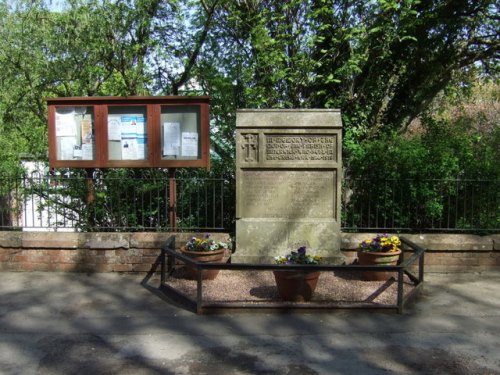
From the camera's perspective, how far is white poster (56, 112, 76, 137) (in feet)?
23.5

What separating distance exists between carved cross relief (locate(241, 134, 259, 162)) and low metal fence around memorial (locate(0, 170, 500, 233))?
650mm

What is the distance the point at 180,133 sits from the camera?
7.10 meters

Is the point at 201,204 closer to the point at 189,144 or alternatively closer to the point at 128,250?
the point at 189,144

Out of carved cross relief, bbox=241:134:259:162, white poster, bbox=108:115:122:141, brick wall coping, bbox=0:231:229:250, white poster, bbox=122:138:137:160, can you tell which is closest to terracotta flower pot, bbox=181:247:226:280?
brick wall coping, bbox=0:231:229:250

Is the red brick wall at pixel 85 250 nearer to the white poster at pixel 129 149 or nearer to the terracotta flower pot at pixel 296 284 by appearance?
the white poster at pixel 129 149

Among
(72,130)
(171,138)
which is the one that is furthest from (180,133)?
(72,130)

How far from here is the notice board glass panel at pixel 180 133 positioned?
23.2ft

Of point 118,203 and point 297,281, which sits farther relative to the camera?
point 118,203

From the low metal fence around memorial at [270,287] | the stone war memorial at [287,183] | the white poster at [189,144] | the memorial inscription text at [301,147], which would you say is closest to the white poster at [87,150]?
the white poster at [189,144]

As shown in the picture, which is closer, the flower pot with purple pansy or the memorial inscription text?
the flower pot with purple pansy

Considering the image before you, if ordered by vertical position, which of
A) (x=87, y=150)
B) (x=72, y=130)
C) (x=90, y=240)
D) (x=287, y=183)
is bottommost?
(x=90, y=240)

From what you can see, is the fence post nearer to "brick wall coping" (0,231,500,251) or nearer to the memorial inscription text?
"brick wall coping" (0,231,500,251)

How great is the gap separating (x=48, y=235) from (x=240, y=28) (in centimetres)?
515

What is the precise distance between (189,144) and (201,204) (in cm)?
102
